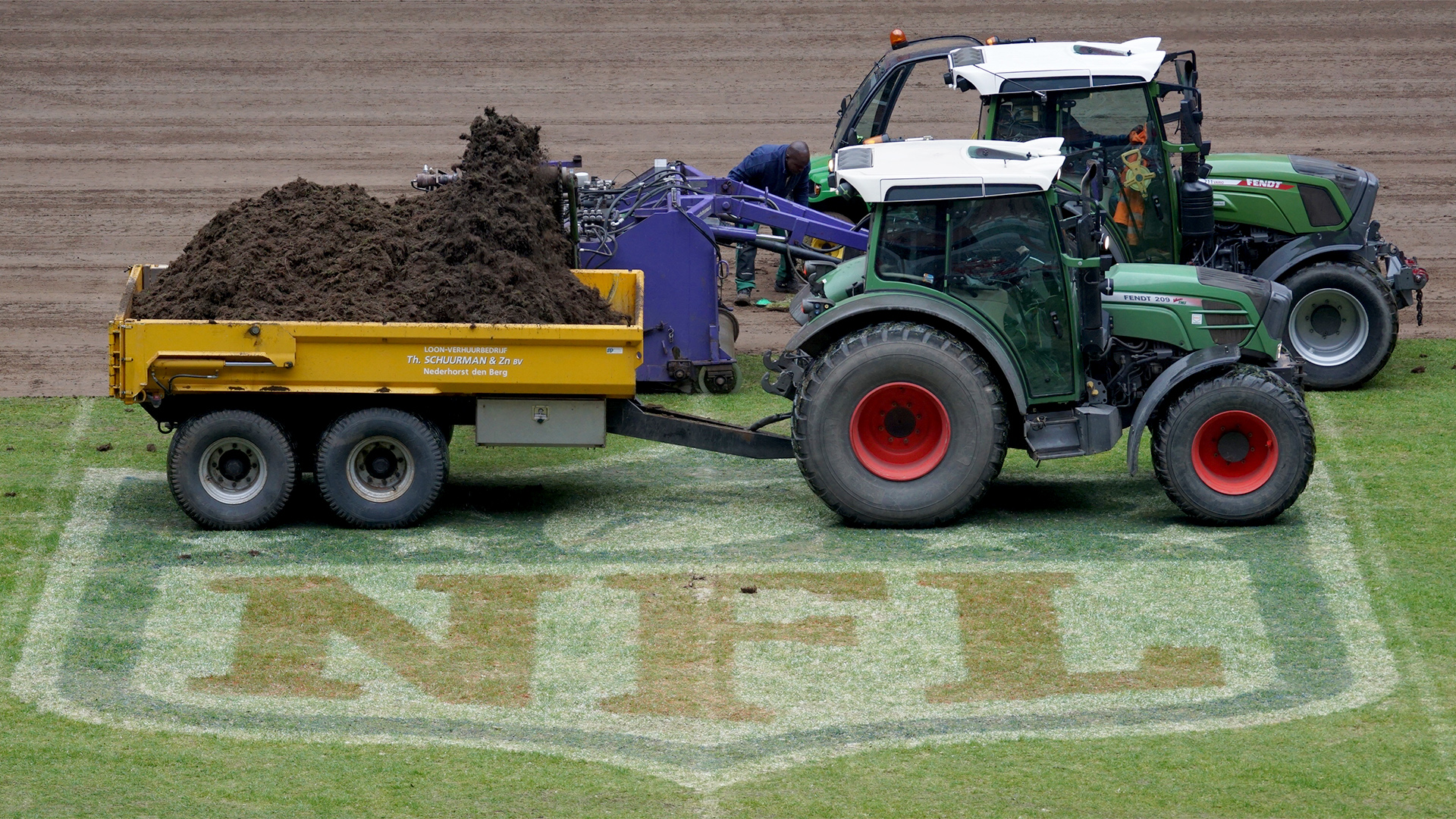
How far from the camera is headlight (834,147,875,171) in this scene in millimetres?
9812

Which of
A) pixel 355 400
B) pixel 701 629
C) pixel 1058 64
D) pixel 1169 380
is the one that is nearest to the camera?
pixel 701 629

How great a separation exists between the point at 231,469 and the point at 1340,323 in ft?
27.2

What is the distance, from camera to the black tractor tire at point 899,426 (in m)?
9.76

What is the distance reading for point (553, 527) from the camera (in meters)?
10.3

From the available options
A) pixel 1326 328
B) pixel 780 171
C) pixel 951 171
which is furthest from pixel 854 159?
pixel 780 171

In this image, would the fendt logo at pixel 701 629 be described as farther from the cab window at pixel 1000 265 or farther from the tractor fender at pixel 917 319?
the cab window at pixel 1000 265

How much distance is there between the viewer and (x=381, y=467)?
10031mm

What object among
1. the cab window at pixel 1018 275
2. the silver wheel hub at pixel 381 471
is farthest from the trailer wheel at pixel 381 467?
the cab window at pixel 1018 275

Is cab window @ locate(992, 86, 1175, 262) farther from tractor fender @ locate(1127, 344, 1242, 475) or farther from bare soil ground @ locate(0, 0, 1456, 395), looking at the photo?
bare soil ground @ locate(0, 0, 1456, 395)

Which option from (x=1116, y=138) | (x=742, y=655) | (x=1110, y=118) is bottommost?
(x=742, y=655)

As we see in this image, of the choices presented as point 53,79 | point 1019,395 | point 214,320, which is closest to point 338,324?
point 214,320

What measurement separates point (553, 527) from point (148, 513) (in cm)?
249

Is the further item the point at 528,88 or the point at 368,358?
the point at 528,88

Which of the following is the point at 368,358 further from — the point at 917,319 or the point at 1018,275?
the point at 1018,275
